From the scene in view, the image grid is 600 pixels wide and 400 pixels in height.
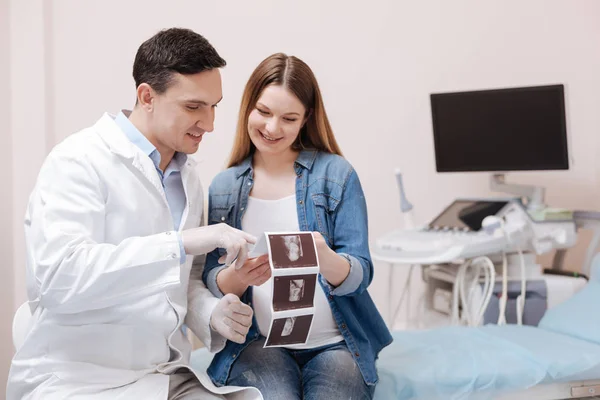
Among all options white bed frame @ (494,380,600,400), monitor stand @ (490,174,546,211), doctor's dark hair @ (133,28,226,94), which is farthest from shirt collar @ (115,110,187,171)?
monitor stand @ (490,174,546,211)

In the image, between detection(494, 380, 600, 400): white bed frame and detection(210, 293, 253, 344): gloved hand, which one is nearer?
detection(210, 293, 253, 344): gloved hand

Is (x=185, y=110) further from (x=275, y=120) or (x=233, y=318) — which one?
(x=233, y=318)

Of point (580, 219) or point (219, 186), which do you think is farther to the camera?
point (580, 219)

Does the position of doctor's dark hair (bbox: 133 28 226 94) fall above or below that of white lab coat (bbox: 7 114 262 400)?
above

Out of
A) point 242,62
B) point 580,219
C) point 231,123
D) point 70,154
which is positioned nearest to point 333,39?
point 242,62

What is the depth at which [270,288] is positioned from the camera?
1586 mm

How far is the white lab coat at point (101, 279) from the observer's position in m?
1.19

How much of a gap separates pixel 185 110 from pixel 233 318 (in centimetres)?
48

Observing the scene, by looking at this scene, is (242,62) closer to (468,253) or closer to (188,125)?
(468,253)

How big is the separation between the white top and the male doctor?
0.14 metres

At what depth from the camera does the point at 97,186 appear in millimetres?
1297

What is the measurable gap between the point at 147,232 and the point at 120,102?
1.56 meters

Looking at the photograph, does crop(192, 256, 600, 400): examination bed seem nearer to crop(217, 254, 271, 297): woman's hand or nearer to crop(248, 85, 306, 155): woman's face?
crop(217, 254, 271, 297): woman's hand

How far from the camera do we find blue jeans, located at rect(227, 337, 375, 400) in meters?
1.42
